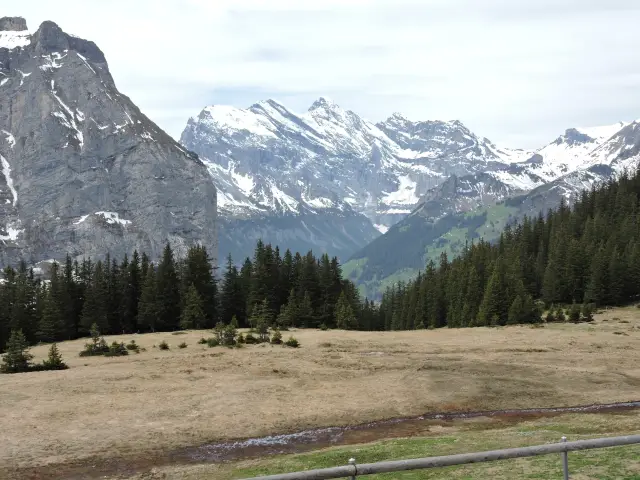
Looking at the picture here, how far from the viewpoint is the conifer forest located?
292ft

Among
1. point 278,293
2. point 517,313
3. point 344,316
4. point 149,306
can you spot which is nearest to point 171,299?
point 149,306

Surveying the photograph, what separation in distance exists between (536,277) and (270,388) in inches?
3726

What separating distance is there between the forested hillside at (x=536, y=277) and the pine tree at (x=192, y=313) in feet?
138

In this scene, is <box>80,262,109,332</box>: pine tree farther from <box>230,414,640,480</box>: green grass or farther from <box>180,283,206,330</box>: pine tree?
<box>230,414,640,480</box>: green grass

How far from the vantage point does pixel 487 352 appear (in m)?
58.5

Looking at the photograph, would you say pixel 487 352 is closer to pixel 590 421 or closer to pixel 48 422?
pixel 590 421

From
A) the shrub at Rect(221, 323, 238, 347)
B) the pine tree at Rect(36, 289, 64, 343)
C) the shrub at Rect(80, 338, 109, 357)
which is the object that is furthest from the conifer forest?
the shrub at Rect(80, 338, 109, 357)

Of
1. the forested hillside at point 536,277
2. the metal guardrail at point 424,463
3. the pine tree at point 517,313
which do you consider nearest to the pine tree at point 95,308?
the forested hillside at point 536,277

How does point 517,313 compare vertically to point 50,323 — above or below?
below

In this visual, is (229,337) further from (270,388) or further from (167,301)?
(167,301)

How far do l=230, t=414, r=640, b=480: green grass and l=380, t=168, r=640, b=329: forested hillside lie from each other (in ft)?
195

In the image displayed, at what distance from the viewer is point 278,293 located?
10238 cm

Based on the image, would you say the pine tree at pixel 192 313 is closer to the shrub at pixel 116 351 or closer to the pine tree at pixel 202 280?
the pine tree at pixel 202 280

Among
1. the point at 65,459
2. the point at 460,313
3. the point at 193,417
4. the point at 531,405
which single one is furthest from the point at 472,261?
the point at 65,459
